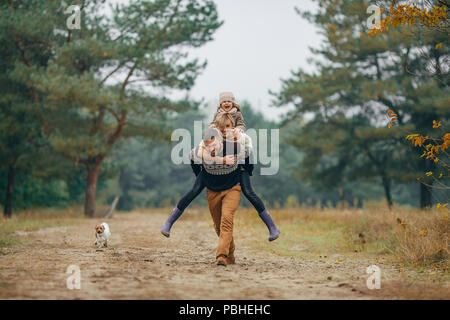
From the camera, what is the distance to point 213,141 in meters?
6.69

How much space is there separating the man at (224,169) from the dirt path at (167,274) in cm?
75

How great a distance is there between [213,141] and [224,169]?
0.40 meters

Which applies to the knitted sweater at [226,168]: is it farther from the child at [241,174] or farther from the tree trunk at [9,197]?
the tree trunk at [9,197]

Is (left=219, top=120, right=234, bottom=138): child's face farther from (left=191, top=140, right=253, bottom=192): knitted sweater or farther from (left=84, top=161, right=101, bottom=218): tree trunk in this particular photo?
(left=84, top=161, right=101, bottom=218): tree trunk

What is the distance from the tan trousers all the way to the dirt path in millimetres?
301

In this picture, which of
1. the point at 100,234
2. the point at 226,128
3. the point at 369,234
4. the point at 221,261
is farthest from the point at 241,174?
the point at 369,234

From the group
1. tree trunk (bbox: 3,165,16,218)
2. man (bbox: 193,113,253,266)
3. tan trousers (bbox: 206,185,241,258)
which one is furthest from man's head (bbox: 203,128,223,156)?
tree trunk (bbox: 3,165,16,218)

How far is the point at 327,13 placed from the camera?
2417 cm

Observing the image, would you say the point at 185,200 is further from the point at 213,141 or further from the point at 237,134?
the point at 237,134

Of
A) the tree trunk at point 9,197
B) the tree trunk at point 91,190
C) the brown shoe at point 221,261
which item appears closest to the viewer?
the brown shoe at point 221,261

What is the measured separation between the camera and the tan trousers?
651 centimetres

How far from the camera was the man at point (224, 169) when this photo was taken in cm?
661

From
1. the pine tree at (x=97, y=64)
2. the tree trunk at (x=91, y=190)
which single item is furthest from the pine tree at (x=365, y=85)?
the tree trunk at (x=91, y=190)

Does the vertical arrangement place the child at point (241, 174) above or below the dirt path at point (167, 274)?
above
